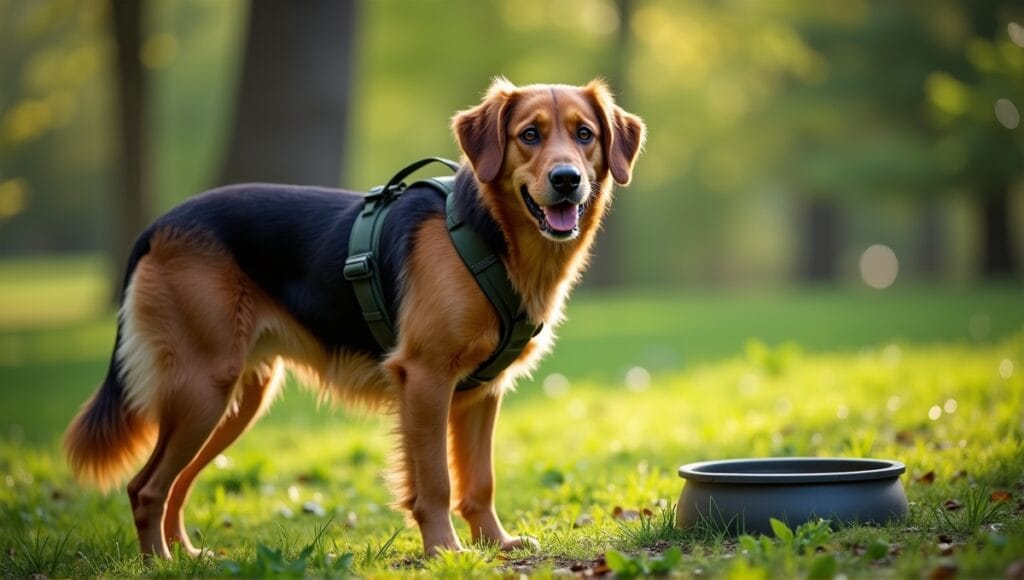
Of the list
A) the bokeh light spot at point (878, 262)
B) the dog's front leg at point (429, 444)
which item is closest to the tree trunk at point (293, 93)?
the dog's front leg at point (429, 444)

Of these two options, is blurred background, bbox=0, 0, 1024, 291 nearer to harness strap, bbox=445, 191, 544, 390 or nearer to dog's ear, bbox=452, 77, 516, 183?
dog's ear, bbox=452, 77, 516, 183

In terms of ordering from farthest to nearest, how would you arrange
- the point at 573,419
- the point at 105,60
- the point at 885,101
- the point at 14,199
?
the point at 885,101
the point at 105,60
the point at 14,199
the point at 573,419

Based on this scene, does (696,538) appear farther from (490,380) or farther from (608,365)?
(608,365)

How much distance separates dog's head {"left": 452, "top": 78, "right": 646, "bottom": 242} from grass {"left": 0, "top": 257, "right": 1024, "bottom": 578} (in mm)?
1378

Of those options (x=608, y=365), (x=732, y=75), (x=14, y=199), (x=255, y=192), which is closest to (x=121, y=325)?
(x=255, y=192)

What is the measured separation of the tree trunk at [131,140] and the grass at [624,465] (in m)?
4.84

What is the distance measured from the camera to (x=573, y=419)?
8984 mm

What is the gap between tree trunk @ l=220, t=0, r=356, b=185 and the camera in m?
11.4

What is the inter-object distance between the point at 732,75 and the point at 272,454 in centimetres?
2165

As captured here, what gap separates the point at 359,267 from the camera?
196 inches

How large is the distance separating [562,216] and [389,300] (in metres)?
0.86

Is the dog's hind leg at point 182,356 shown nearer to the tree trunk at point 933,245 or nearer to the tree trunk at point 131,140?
the tree trunk at point 131,140

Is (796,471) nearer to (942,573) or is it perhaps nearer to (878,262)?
(942,573)

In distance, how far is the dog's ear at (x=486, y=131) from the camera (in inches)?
190
